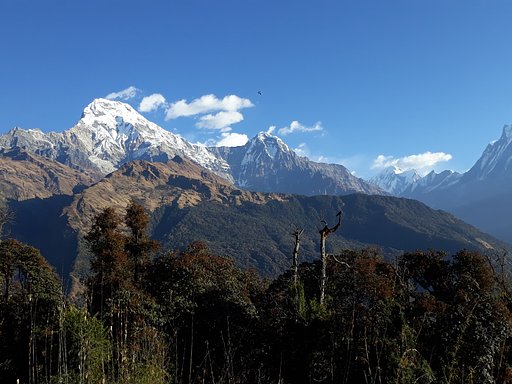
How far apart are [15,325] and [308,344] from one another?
14.8 m

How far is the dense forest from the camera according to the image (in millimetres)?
6457

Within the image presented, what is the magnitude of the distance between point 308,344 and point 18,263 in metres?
31.4

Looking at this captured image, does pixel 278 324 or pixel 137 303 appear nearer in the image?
pixel 278 324

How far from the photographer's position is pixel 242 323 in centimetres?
2220

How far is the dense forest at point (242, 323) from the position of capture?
6.46m

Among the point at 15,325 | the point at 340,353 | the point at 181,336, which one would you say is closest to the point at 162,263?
the point at 181,336

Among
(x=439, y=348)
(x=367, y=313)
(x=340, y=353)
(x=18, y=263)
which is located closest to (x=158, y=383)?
(x=340, y=353)

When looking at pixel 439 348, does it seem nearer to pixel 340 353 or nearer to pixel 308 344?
pixel 340 353

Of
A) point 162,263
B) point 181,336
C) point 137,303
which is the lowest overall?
point 181,336

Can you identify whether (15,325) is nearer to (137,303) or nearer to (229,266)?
(137,303)

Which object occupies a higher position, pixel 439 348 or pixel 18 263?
pixel 18 263

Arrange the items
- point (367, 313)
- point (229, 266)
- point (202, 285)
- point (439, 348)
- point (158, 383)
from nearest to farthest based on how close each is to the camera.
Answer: point (158, 383) → point (439, 348) → point (367, 313) → point (202, 285) → point (229, 266)

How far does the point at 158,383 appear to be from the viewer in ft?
24.1

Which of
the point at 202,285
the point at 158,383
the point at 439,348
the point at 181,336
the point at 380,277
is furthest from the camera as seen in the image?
the point at 380,277
